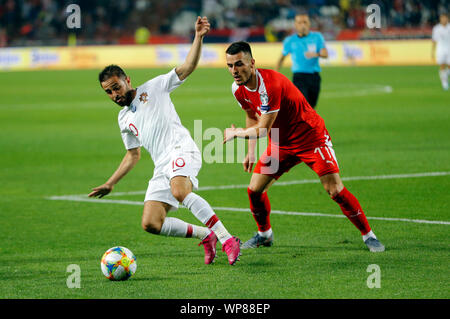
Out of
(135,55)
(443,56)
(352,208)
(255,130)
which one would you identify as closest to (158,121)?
(255,130)

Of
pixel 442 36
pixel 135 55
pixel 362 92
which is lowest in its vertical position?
pixel 362 92

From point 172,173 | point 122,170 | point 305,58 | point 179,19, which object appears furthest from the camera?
point 179,19

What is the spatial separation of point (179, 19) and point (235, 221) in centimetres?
4310

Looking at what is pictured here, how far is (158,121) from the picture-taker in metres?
7.36

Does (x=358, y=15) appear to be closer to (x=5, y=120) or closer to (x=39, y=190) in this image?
(x=5, y=120)

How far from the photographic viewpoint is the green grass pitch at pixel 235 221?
6480mm

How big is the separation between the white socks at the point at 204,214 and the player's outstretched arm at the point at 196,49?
111 cm

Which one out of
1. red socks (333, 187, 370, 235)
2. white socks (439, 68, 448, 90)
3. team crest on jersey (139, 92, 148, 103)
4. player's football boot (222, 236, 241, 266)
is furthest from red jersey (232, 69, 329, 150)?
white socks (439, 68, 448, 90)

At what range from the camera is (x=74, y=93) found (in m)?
29.4

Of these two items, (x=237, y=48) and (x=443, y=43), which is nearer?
(x=237, y=48)

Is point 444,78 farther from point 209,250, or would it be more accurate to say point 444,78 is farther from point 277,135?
point 209,250

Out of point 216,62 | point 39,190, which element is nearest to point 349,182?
point 39,190

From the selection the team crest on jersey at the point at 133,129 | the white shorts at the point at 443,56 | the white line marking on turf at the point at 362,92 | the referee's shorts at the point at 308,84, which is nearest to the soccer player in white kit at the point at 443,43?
the white shorts at the point at 443,56
